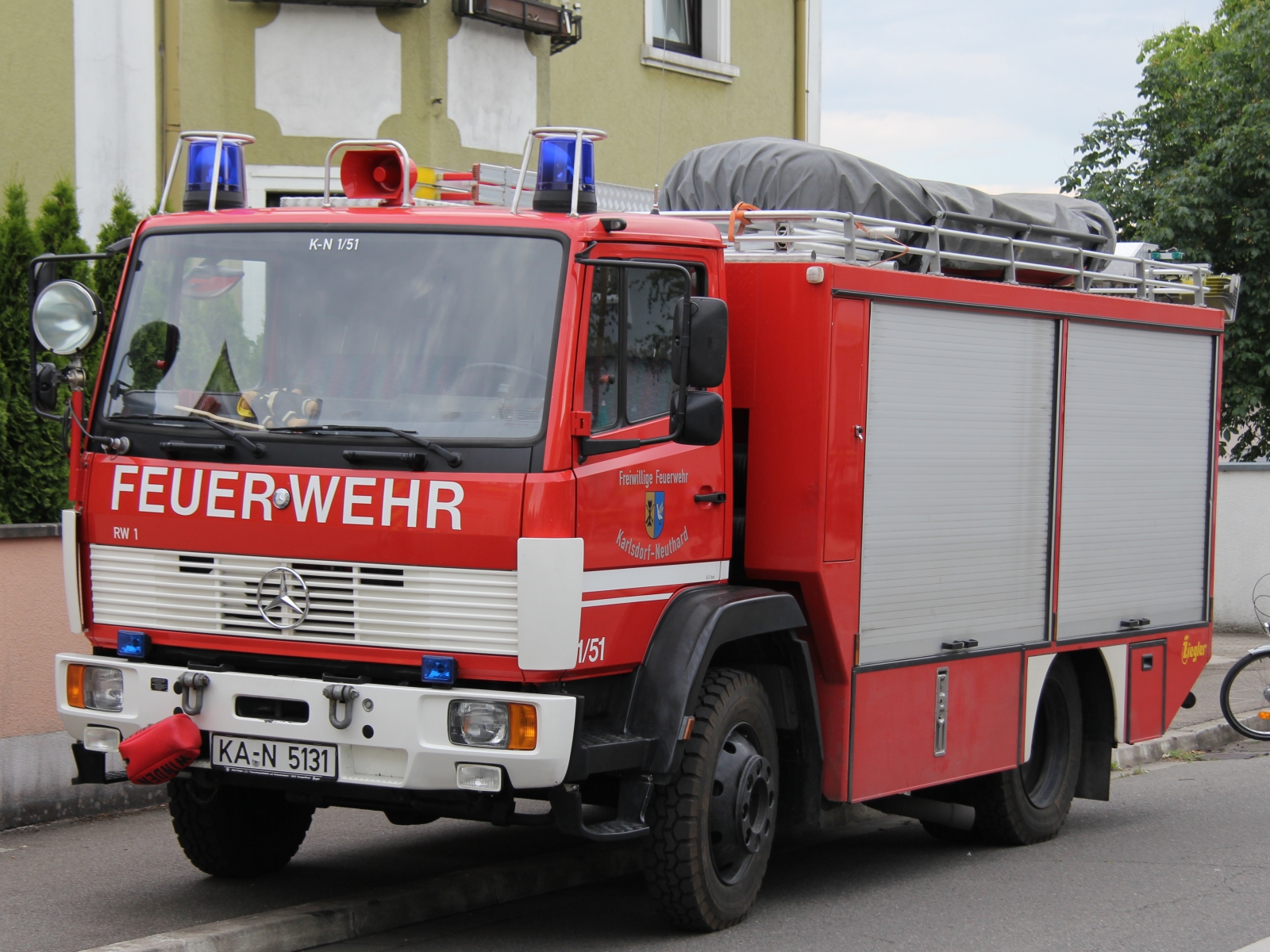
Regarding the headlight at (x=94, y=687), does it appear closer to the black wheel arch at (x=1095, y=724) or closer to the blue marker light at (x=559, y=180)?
the blue marker light at (x=559, y=180)

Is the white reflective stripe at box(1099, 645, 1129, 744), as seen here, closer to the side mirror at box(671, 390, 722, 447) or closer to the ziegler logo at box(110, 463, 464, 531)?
the side mirror at box(671, 390, 722, 447)

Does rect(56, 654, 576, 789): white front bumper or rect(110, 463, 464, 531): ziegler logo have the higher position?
rect(110, 463, 464, 531): ziegler logo

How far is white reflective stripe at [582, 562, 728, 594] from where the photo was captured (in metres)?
5.71

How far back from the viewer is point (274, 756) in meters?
5.70

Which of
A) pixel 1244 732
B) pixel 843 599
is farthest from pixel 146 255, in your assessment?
pixel 1244 732

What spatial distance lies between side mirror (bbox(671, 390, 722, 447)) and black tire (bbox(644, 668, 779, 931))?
95 cm

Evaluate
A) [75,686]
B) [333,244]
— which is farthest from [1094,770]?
[75,686]

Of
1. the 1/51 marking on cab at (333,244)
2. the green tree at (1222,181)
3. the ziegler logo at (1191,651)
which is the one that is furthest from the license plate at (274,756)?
the green tree at (1222,181)

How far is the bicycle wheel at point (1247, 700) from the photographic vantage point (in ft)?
38.9

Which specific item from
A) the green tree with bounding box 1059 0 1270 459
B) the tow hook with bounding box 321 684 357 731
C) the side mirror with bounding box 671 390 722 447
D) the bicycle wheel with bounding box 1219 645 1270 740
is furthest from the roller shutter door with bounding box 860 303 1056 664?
the green tree with bounding box 1059 0 1270 459

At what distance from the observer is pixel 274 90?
1212 cm

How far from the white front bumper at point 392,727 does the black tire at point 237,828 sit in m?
0.87

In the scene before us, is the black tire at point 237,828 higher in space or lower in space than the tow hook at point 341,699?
lower

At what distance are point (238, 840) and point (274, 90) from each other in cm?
688
